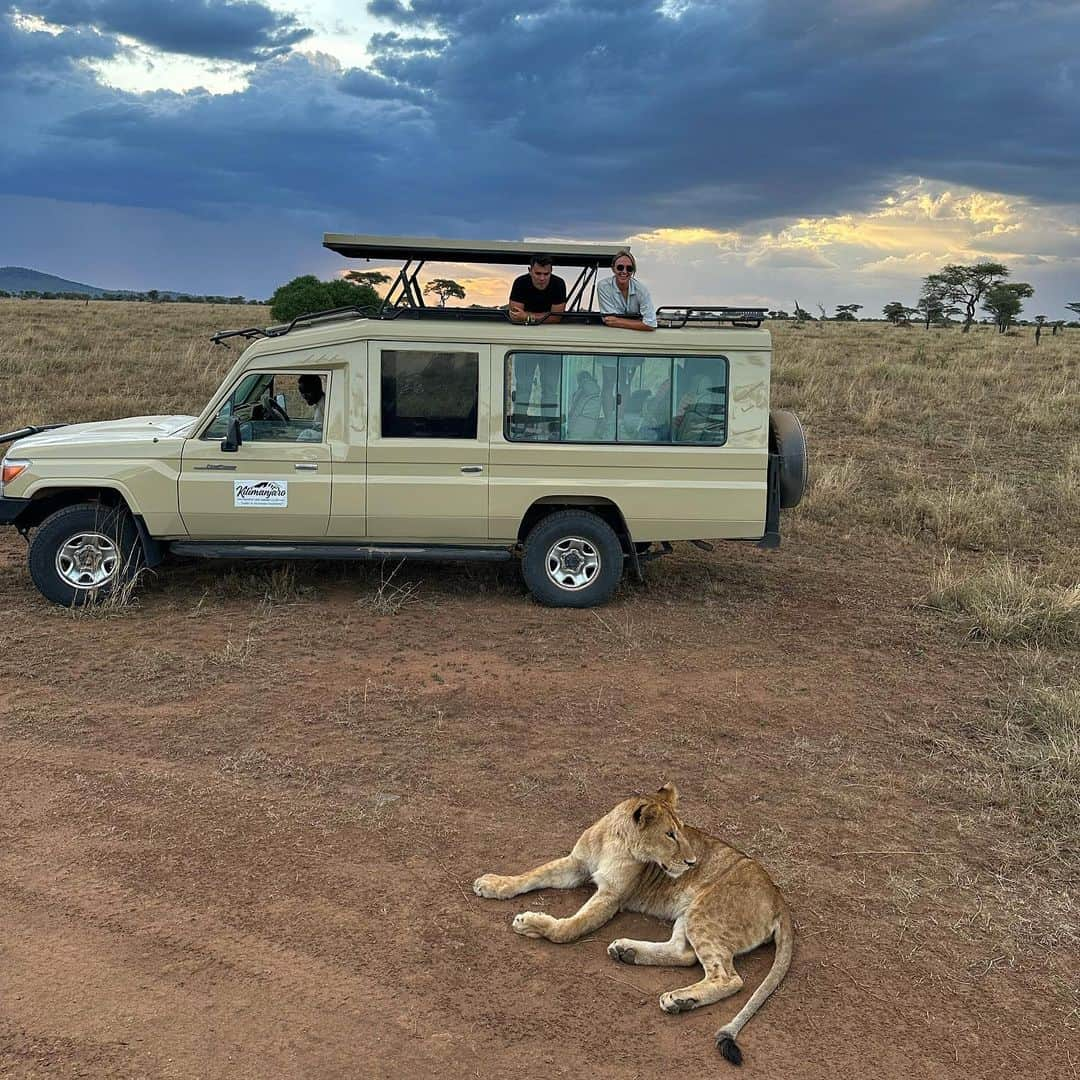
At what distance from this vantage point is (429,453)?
7.08 meters

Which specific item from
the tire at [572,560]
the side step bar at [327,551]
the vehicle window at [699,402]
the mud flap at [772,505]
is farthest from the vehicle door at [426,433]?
the mud flap at [772,505]

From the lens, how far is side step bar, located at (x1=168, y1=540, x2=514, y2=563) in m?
7.11

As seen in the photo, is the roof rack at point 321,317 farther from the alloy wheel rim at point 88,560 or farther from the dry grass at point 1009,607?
the dry grass at point 1009,607

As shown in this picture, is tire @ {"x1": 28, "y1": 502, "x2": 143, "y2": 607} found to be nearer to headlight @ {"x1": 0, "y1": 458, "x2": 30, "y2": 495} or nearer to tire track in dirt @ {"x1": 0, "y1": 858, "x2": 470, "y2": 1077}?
→ headlight @ {"x1": 0, "y1": 458, "x2": 30, "y2": 495}

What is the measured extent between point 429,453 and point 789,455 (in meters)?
2.62

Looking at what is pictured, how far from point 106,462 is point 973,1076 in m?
6.19

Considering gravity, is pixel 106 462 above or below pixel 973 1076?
above

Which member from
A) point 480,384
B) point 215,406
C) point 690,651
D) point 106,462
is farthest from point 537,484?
point 106,462

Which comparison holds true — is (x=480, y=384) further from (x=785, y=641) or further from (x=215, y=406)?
(x=785, y=641)

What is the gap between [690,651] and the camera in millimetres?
6617

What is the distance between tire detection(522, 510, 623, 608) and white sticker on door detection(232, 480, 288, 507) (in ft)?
5.96

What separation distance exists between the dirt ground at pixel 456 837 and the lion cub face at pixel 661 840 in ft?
1.02

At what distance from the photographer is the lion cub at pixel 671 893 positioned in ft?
11.0

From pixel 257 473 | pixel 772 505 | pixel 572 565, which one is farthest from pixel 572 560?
pixel 257 473
